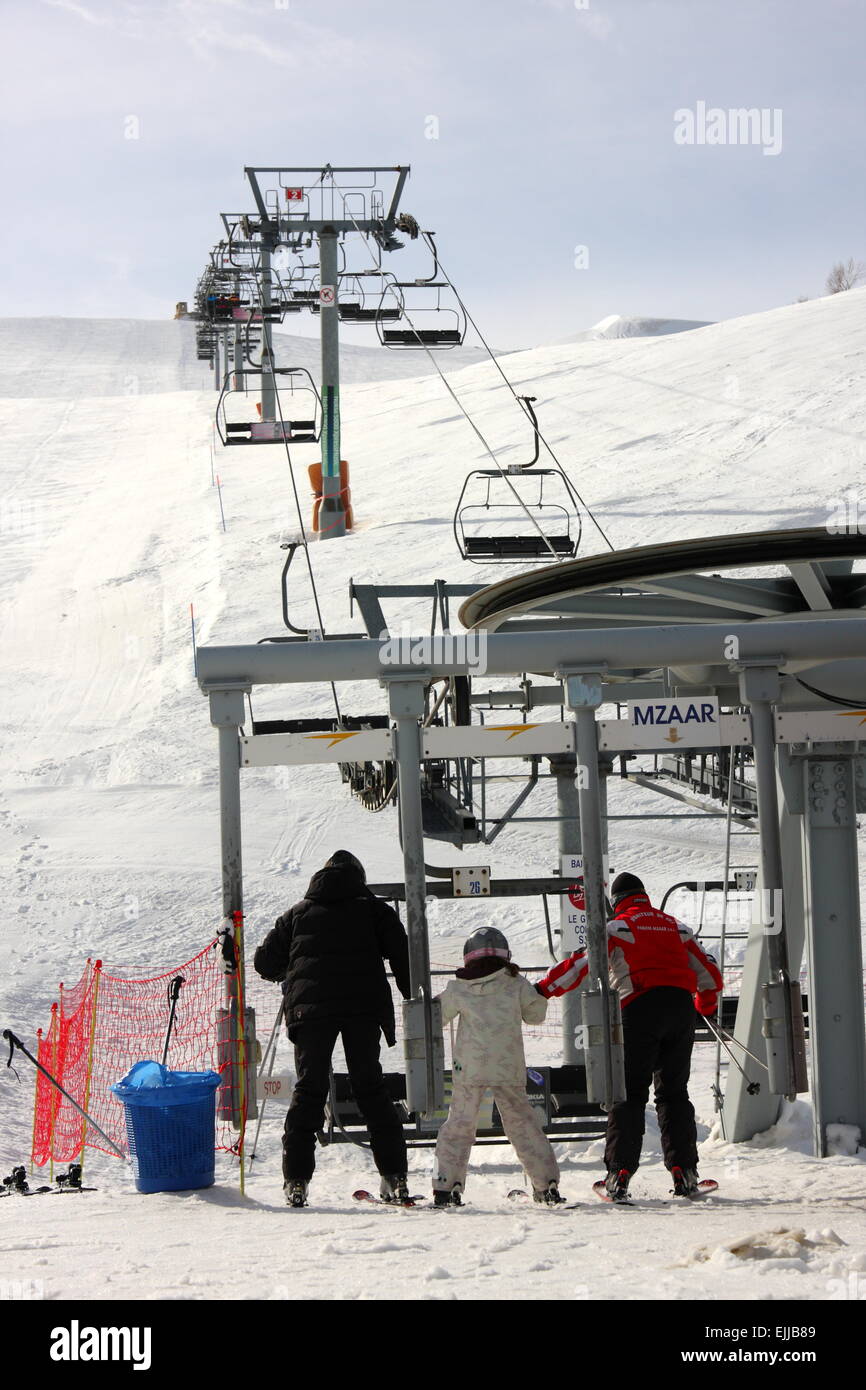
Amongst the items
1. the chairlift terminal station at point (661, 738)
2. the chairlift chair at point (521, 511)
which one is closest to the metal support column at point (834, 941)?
the chairlift terminal station at point (661, 738)

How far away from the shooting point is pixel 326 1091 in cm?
672

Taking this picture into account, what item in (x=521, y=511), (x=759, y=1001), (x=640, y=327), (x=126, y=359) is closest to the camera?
(x=759, y=1001)

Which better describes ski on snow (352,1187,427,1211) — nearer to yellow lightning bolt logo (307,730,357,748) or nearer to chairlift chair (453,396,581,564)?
yellow lightning bolt logo (307,730,357,748)

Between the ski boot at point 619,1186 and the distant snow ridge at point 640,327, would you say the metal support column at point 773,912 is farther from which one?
the distant snow ridge at point 640,327

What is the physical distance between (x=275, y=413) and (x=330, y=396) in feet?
48.5

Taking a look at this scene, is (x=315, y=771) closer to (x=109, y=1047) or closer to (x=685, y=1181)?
(x=109, y=1047)

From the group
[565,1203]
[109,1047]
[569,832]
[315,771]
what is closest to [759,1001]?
[565,1203]

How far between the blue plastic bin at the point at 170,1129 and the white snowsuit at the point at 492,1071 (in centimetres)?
110

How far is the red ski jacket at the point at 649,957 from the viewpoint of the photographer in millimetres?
6785

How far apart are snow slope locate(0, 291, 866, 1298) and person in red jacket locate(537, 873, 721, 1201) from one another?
293mm

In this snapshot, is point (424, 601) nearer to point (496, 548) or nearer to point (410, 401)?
point (496, 548)

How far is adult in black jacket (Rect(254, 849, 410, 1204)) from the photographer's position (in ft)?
21.7

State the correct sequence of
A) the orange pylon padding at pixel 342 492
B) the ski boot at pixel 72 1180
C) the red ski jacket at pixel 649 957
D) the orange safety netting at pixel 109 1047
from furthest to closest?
the orange pylon padding at pixel 342 492
the orange safety netting at pixel 109 1047
the ski boot at pixel 72 1180
the red ski jacket at pixel 649 957
